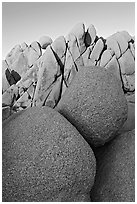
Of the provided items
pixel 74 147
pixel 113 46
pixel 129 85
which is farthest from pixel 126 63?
pixel 74 147

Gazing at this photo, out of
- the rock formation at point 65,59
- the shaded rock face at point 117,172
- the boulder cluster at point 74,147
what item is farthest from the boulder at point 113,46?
the shaded rock face at point 117,172

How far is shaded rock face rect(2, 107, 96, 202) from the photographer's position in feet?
1.95

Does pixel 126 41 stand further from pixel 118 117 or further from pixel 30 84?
pixel 118 117

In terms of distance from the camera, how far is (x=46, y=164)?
596mm

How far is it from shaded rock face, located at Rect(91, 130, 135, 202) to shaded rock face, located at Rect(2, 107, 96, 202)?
109 millimetres

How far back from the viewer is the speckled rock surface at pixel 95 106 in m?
0.68

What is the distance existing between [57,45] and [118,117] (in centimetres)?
215

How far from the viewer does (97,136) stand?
2.27 ft

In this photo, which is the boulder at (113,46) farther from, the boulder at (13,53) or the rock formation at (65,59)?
the boulder at (13,53)

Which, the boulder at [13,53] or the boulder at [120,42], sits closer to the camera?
the boulder at [13,53]

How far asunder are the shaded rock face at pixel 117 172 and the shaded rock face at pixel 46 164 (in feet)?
0.36

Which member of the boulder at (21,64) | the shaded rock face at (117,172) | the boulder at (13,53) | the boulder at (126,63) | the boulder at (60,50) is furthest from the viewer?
the boulder at (21,64)

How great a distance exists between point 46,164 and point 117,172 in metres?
0.23

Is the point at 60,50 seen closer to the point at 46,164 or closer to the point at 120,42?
the point at 120,42
